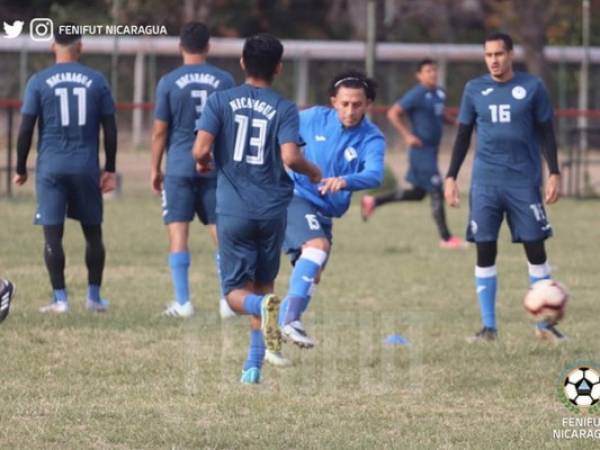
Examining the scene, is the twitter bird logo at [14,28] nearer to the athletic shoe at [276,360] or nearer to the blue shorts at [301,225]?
the blue shorts at [301,225]

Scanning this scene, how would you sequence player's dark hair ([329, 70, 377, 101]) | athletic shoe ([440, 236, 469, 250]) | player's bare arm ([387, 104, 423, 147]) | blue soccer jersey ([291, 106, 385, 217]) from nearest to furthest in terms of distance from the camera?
1. player's dark hair ([329, 70, 377, 101])
2. blue soccer jersey ([291, 106, 385, 217])
3. athletic shoe ([440, 236, 469, 250])
4. player's bare arm ([387, 104, 423, 147])

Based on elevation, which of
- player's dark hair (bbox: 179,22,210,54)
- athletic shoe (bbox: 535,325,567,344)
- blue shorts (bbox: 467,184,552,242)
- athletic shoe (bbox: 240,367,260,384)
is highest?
player's dark hair (bbox: 179,22,210,54)

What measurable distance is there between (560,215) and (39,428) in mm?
14983

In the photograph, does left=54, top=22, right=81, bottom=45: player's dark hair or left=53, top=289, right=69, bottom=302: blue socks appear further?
left=53, top=289, right=69, bottom=302: blue socks

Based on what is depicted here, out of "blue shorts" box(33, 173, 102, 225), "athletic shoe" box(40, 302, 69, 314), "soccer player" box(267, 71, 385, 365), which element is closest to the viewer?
"soccer player" box(267, 71, 385, 365)

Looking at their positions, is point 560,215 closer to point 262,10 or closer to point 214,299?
point 214,299

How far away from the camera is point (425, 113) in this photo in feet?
57.7

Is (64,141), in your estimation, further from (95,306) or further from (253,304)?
(253,304)

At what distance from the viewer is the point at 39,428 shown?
23.5 ft

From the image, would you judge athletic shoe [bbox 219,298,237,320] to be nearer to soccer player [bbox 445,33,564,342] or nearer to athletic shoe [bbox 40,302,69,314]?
athletic shoe [bbox 40,302,69,314]

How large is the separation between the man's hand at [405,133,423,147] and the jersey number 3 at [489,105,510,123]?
6.71 metres

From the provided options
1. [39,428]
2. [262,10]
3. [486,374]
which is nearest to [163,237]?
[486,374]

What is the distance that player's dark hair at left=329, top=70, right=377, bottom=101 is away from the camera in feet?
30.7

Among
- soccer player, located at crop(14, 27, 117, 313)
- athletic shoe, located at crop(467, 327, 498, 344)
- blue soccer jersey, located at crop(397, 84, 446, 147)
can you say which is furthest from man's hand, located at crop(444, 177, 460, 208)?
blue soccer jersey, located at crop(397, 84, 446, 147)
